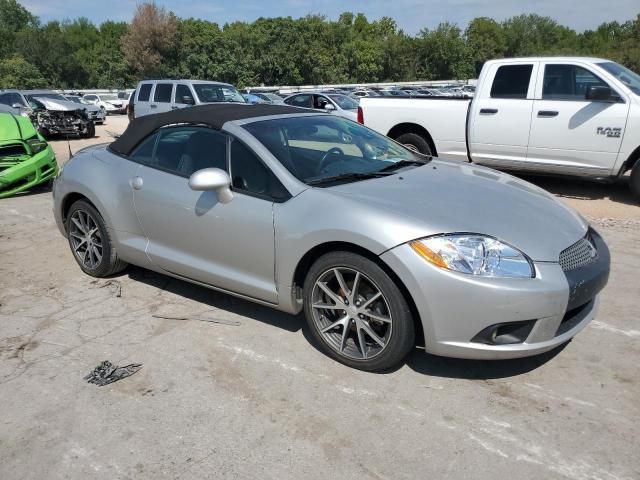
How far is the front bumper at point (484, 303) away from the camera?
276 centimetres

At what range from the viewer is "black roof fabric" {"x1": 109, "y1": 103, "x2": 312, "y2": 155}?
13.1ft

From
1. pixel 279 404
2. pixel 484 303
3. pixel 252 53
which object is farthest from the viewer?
pixel 252 53

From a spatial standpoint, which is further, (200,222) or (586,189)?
(586,189)

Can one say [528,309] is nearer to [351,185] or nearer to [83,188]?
[351,185]

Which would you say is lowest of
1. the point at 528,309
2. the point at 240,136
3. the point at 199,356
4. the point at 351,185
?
the point at 199,356

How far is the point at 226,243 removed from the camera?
3637mm

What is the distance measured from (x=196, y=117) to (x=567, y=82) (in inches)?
225

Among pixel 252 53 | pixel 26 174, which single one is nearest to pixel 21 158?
pixel 26 174

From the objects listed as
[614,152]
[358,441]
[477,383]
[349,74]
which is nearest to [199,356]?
[358,441]

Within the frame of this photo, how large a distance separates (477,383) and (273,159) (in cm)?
186

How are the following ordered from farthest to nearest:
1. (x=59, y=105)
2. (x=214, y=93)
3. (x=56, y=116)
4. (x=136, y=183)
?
(x=59, y=105) < (x=56, y=116) < (x=214, y=93) < (x=136, y=183)

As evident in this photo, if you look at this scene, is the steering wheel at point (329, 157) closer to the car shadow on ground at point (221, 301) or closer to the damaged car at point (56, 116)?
the car shadow on ground at point (221, 301)

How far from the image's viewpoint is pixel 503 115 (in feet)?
26.0

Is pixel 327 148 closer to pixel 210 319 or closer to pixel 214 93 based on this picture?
pixel 210 319
